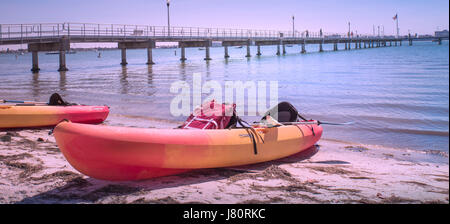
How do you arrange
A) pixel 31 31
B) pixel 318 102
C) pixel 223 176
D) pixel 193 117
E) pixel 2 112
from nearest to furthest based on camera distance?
pixel 223 176
pixel 193 117
pixel 2 112
pixel 318 102
pixel 31 31

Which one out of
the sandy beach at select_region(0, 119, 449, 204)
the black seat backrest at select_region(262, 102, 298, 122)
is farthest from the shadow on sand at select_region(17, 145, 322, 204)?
the black seat backrest at select_region(262, 102, 298, 122)

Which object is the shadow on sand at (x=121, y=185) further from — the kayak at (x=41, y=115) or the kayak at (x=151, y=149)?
the kayak at (x=41, y=115)

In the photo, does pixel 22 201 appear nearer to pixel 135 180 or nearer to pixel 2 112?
pixel 135 180

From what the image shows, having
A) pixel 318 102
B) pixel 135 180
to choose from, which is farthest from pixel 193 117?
pixel 318 102

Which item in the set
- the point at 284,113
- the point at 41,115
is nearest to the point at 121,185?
the point at 284,113

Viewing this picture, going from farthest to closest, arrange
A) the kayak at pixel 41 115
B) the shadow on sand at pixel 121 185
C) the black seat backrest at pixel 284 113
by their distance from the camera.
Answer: the kayak at pixel 41 115, the black seat backrest at pixel 284 113, the shadow on sand at pixel 121 185

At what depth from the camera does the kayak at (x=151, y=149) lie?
15.2 feet

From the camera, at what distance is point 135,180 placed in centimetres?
507

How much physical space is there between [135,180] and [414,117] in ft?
26.9

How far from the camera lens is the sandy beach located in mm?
4484

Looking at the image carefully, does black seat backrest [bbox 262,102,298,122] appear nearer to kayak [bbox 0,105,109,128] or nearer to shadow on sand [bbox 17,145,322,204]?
shadow on sand [bbox 17,145,322,204]

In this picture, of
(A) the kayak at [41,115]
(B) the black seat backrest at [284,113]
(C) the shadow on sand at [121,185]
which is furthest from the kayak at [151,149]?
(A) the kayak at [41,115]
